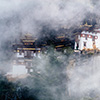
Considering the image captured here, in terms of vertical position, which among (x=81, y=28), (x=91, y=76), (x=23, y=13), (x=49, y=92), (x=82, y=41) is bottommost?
(x=49, y=92)

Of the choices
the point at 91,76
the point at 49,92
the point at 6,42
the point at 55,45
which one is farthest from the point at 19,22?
the point at 91,76

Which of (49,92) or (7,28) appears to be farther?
(7,28)

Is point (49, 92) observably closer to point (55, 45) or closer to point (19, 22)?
point (55, 45)

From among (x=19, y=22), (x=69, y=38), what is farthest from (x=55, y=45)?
(x=19, y=22)

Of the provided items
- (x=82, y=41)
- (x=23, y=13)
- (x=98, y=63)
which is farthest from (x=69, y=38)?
(x=23, y=13)

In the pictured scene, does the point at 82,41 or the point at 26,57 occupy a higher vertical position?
the point at 82,41

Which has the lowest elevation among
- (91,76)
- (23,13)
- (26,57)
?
(91,76)

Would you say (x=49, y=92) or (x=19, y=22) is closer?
(x=49, y=92)

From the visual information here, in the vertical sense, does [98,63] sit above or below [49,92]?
above

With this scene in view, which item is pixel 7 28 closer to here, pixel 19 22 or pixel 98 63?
pixel 19 22
